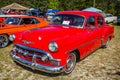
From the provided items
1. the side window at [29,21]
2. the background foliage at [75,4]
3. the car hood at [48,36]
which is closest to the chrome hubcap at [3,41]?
the side window at [29,21]

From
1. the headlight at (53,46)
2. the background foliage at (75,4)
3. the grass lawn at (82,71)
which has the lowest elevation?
the background foliage at (75,4)

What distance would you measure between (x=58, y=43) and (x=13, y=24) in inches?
197

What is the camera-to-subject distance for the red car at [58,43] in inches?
194

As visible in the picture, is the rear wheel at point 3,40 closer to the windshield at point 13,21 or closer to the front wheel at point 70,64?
the windshield at point 13,21

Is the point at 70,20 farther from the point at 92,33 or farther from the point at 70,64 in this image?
the point at 70,64

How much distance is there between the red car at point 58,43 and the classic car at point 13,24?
2.65 m

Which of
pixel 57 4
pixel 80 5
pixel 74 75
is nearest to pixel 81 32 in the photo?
pixel 74 75

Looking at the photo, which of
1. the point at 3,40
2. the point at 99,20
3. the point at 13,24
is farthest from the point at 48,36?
the point at 13,24

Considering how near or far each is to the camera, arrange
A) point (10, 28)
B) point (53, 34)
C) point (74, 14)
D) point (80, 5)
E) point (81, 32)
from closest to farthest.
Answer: point (53, 34) → point (81, 32) → point (74, 14) → point (10, 28) → point (80, 5)

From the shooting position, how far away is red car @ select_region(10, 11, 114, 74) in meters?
4.93

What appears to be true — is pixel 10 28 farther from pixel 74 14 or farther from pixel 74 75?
pixel 74 75

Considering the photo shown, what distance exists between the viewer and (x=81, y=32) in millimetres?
6082

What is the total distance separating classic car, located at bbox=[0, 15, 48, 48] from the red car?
8.70 ft

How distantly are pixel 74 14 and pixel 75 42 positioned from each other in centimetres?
153
